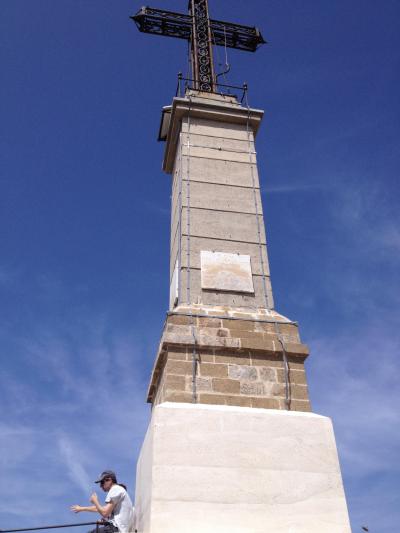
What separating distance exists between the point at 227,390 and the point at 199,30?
9.89 meters

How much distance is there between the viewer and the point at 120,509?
17.3ft

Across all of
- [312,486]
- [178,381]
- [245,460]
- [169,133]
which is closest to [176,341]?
[178,381]

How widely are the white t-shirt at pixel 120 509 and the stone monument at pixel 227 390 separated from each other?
191 mm

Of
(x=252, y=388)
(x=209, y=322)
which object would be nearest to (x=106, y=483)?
(x=252, y=388)

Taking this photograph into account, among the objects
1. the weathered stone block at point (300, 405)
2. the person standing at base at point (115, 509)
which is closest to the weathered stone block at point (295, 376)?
the weathered stone block at point (300, 405)

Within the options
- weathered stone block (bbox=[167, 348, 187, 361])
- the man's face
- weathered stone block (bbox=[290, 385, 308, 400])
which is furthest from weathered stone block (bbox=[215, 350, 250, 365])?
the man's face

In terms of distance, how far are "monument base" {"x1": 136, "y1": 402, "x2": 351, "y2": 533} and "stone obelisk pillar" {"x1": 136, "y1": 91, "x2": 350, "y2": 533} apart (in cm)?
1

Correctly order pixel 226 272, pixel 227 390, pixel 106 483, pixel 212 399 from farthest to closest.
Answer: pixel 226 272
pixel 227 390
pixel 212 399
pixel 106 483

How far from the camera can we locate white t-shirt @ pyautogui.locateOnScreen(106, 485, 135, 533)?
5176 millimetres

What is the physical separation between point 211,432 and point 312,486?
1.20 meters

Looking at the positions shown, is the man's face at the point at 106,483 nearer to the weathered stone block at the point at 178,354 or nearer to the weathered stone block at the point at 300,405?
the weathered stone block at the point at 178,354

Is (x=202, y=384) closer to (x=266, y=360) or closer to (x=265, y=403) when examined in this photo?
(x=265, y=403)

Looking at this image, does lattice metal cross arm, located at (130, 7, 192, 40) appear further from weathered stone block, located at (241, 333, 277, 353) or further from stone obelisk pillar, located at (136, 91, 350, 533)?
weathered stone block, located at (241, 333, 277, 353)

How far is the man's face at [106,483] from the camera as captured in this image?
5.55m
